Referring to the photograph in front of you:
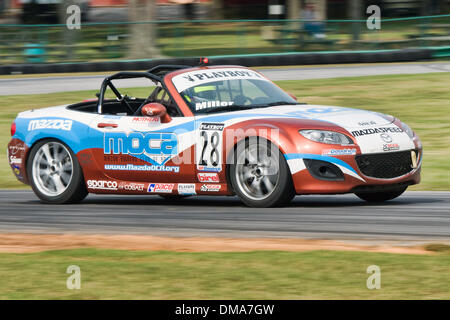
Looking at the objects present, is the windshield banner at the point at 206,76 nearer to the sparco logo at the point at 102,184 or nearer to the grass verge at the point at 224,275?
the sparco logo at the point at 102,184

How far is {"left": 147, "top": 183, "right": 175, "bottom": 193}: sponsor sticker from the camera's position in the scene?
9.58 m

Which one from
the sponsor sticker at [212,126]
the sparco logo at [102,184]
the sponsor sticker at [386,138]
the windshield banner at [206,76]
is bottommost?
the sparco logo at [102,184]

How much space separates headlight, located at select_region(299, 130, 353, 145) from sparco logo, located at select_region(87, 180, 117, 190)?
2419 millimetres

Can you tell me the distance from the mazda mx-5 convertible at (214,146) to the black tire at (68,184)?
13 millimetres

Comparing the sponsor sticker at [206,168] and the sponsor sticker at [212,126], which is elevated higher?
the sponsor sticker at [212,126]

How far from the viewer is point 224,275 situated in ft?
20.7

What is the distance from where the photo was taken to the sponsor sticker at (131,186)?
9.81 meters

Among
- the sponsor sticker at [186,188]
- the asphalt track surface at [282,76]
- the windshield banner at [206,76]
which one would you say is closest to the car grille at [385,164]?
the sponsor sticker at [186,188]

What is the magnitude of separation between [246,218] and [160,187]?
4.65 ft

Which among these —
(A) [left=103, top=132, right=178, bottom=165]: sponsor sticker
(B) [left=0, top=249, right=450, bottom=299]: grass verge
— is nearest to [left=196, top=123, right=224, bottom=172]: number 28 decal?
(A) [left=103, top=132, right=178, bottom=165]: sponsor sticker

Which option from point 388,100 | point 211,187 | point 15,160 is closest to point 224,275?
point 211,187

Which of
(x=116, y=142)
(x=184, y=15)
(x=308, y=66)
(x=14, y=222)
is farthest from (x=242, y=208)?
(x=184, y=15)

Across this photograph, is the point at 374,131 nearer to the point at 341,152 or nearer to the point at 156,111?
the point at 341,152

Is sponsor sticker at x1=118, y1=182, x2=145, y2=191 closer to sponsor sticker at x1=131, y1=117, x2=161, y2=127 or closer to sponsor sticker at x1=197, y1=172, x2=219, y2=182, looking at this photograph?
sponsor sticker at x1=131, y1=117, x2=161, y2=127
